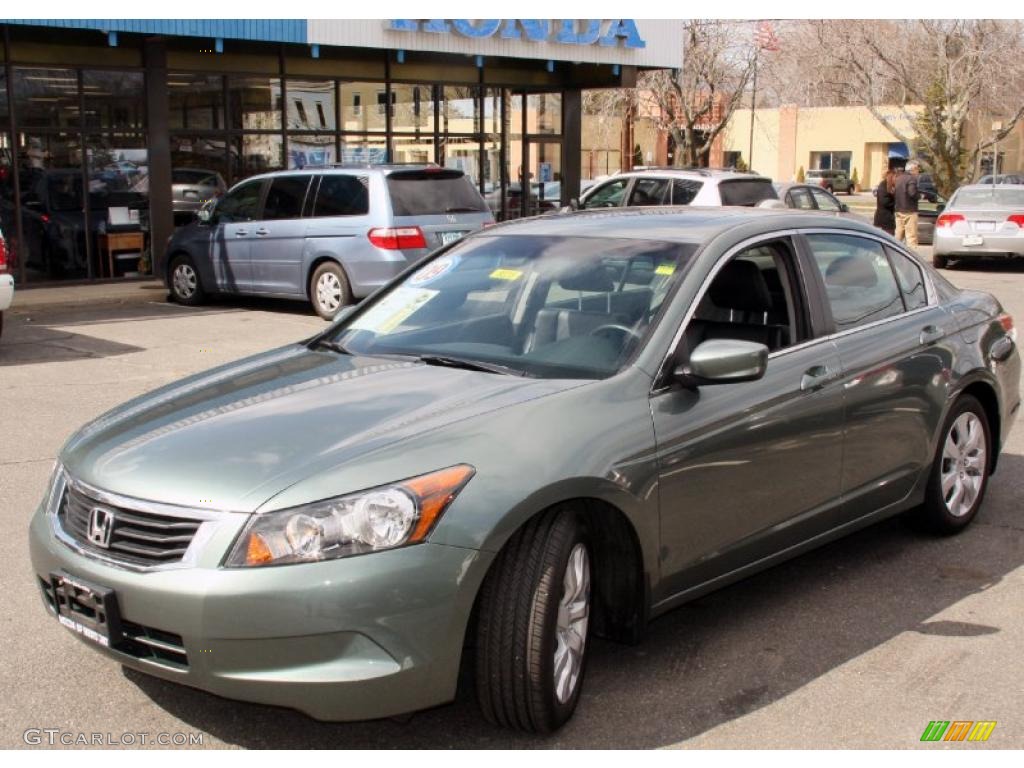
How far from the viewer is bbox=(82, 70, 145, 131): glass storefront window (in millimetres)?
16969

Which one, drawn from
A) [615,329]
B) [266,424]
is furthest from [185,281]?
[266,424]

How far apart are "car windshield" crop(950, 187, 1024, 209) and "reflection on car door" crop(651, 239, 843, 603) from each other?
16.6m

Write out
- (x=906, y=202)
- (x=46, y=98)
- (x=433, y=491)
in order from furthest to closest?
(x=906, y=202) < (x=46, y=98) < (x=433, y=491)

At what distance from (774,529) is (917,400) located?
1.14 meters

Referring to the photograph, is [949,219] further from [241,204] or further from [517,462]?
[517,462]

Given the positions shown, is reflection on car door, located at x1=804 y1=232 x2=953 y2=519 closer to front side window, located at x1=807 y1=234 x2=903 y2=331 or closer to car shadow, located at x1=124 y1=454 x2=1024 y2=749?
front side window, located at x1=807 y1=234 x2=903 y2=331

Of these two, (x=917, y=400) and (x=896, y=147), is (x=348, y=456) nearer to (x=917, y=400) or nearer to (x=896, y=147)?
(x=917, y=400)

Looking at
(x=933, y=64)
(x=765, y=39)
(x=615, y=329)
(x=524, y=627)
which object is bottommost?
(x=524, y=627)

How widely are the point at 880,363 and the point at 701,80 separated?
98.6 feet

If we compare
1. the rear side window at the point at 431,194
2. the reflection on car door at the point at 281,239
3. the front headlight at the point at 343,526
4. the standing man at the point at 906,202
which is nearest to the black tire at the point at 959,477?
the front headlight at the point at 343,526

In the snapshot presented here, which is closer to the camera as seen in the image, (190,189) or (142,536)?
(142,536)

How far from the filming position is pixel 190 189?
60.5ft

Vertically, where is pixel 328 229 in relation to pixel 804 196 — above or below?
below

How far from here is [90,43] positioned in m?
16.9
